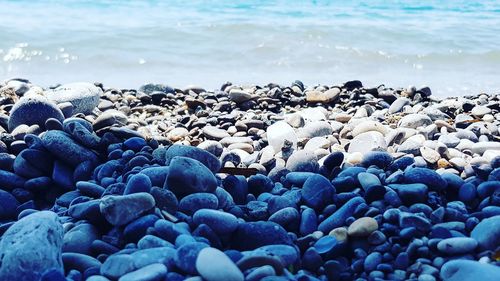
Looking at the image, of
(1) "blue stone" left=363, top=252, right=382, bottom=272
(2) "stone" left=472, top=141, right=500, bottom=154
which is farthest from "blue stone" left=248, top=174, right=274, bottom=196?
(2) "stone" left=472, top=141, right=500, bottom=154

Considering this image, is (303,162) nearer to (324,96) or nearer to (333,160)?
(333,160)

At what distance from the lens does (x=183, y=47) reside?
30.9 feet

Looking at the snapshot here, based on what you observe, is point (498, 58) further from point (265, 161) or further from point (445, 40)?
point (265, 161)

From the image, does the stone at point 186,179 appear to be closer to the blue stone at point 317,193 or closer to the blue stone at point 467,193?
the blue stone at point 317,193

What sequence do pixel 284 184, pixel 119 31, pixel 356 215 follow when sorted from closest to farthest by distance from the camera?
1. pixel 356 215
2. pixel 284 184
3. pixel 119 31

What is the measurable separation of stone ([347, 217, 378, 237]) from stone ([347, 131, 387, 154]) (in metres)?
1.10

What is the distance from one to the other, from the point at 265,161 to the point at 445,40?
7867 millimetres

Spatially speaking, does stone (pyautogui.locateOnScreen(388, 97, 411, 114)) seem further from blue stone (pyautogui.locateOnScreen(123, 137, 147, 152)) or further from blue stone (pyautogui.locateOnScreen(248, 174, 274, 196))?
blue stone (pyautogui.locateOnScreen(123, 137, 147, 152))

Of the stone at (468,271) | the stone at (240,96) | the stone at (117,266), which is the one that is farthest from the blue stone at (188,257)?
the stone at (240,96)

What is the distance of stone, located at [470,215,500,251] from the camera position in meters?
1.98

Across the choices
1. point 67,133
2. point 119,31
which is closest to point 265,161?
point 67,133

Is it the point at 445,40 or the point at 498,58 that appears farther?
the point at 445,40

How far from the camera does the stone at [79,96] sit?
413cm

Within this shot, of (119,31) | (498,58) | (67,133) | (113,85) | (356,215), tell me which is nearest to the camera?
(356,215)
